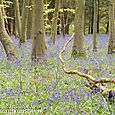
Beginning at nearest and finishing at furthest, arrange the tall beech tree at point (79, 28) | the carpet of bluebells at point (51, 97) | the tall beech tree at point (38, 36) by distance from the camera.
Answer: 1. the carpet of bluebells at point (51, 97)
2. the tall beech tree at point (38, 36)
3. the tall beech tree at point (79, 28)

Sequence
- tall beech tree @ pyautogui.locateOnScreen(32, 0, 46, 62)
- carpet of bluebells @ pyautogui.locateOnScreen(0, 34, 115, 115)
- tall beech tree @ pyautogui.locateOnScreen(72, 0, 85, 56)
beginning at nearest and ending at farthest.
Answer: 1. carpet of bluebells @ pyautogui.locateOnScreen(0, 34, 115, 115)
2. tall beech tree @ pyautogui.locateOnScreen(32, 0, 46, 62)
3. tall beech tree @ pyautogui.locateOnScreen(72, 0, 85, 56)

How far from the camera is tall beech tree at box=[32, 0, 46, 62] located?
950cm

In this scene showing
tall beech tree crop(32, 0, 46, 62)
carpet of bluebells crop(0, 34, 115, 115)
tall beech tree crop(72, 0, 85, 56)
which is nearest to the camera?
carpet of bluebells crop(0, 34, 115, 115)

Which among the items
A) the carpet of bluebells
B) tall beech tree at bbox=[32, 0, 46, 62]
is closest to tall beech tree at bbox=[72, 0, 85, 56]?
tall beech tree at bbox=[32, 0, 46, 62]

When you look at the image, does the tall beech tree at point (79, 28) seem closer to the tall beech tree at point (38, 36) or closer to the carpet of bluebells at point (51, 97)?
the tall beech tree at point (38, 36)

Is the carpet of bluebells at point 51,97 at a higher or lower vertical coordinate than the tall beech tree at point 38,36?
lower

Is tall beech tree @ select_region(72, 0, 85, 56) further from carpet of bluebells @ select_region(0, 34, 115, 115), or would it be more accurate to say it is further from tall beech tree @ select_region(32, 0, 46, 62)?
carpet of bluebells @ select_region(0, 34, 115, 115)

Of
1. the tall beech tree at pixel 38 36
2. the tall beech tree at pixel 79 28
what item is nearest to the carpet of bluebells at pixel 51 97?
the tall beech tree at pixel 38 36

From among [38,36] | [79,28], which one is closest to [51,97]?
[38,36]

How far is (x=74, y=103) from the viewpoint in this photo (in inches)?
195

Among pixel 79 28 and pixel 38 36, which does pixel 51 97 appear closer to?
pixel 38 36

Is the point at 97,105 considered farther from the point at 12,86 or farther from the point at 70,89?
the point at 12,86

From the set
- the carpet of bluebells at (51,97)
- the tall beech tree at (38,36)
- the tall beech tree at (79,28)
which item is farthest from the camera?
the tall beech tree at (79,28)

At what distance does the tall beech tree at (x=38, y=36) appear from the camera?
950 cm
